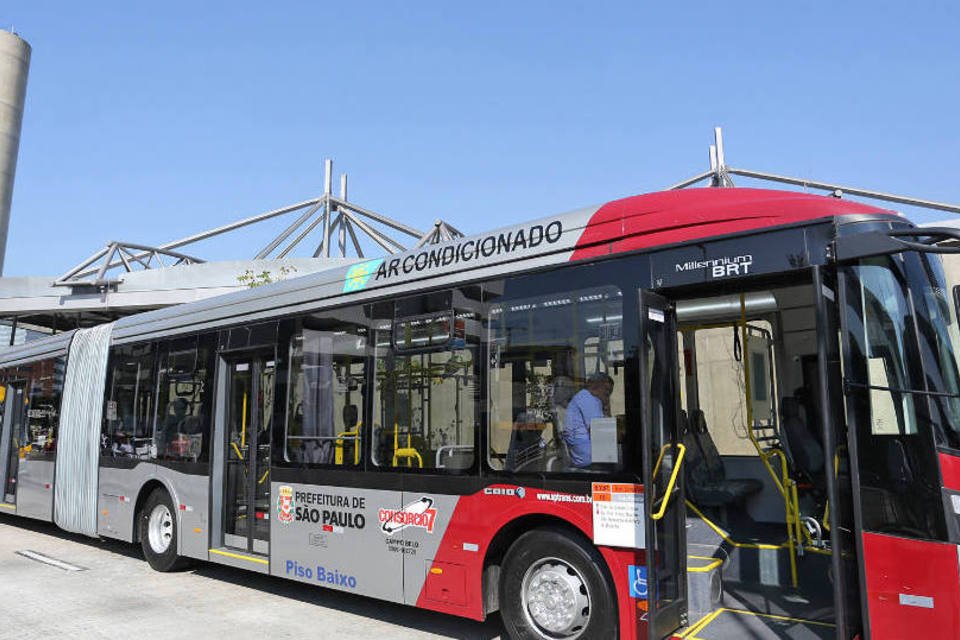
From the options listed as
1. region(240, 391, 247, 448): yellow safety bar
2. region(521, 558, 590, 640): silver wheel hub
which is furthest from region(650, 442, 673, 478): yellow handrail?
region(240, 391, 247, 448): yellow safety bar

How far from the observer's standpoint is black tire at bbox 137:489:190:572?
875 centimetres

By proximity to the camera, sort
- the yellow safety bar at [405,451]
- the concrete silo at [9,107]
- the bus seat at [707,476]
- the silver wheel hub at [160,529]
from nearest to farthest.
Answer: the yellow safety bar at [405,451] → the bus seat at [707,476] → the silver wheel hub at [160,529] → the concrete silo at [9,107]

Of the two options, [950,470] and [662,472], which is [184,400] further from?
[950,470]

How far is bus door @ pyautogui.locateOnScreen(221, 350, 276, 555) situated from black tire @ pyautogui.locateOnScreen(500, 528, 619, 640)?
3.19m

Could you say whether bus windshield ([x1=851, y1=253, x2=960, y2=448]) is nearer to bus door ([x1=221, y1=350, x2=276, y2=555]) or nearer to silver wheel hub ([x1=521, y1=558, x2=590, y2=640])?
silver wheel hub ([x1=521, y1=558, x2=590, y2=640])

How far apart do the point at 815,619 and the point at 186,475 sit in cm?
662

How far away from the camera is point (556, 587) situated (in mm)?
5102

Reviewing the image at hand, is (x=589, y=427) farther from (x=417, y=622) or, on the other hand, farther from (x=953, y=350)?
(x=417, y=622)

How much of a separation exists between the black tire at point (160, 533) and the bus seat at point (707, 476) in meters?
5.81

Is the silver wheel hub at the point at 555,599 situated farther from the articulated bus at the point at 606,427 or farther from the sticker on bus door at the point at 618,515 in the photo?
the sticker on bus door at the point at 618,515

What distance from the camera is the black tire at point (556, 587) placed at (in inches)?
190

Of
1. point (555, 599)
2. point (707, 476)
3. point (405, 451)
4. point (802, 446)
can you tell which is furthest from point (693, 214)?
point (707, 476)

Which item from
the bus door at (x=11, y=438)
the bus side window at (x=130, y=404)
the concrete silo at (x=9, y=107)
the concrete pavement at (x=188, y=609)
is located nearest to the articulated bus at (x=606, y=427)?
the concrete pavement at (x=188, y=609)

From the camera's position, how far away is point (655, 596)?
457 centimetres
